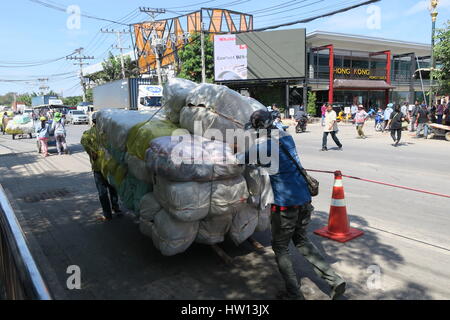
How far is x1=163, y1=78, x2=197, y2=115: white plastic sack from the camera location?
14.1 ft

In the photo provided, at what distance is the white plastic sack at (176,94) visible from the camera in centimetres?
430

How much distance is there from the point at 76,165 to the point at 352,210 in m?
8.44

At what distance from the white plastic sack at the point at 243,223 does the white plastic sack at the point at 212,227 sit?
0.38 ft

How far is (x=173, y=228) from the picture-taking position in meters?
3.53

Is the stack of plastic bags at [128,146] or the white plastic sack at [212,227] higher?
the stack of plastic bags at [128,146]

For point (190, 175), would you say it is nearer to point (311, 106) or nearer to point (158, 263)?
point (158, 263)

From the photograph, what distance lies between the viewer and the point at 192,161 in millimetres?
3363

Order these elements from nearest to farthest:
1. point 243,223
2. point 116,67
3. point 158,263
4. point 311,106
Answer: point 243,223 → point 158,263 → point 311,106 → point 116,67

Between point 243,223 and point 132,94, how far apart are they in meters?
26.9

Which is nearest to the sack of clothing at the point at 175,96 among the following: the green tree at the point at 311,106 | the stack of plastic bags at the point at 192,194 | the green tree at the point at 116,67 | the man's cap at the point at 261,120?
the stack of plastic bags at the point at 192,194

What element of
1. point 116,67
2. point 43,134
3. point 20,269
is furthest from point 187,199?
point 116,67

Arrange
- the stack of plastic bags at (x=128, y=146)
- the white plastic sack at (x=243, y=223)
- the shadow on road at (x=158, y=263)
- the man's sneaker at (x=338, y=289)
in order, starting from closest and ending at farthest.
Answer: the man's sneaker at (x=338, y=289) → the shadow on road at (x=158, y=263) → the white plastic sack at (x=243, y=223) → the stack of plastic bags at (x=128, y=146)

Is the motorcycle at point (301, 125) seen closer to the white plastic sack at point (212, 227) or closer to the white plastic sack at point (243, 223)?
the white plastic sack at point (243, 223)

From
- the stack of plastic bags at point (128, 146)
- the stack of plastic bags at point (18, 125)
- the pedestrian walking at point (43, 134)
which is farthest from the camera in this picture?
the stack of plastic bags at point (18, 125)
